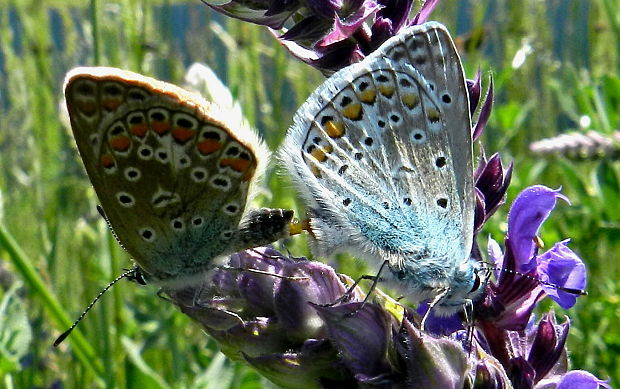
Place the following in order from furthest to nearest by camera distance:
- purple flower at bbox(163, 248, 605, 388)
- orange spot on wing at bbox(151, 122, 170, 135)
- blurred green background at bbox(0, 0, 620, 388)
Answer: blurred green background at bbox(0, 0, 620, 388) → orange spot on wing at bbox(151, 122, 170, 135) → purple flower at bbox(163, 248, 605, 388)

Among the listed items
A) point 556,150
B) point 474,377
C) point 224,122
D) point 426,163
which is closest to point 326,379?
point 474,377

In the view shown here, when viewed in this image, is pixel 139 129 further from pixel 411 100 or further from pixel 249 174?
pixel 411 100

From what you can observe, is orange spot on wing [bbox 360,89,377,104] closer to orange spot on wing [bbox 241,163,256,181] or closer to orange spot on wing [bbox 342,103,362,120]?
orange spot on wing [bbox 342,103,362,120]

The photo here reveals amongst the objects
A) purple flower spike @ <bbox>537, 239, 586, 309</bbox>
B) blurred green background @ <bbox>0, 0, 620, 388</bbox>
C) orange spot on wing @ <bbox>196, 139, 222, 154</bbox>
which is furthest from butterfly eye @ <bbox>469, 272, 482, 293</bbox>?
blurred green background @ <bbox>0, 0, 620, 388</bbox>

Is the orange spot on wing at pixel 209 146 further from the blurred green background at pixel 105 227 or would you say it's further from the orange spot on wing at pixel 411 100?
the blurred green background at pixel 105 227

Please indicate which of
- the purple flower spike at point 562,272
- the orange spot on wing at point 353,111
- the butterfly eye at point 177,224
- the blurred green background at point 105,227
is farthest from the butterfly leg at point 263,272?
the blurred green background at point 105,227

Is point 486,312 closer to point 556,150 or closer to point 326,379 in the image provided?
point 326,379

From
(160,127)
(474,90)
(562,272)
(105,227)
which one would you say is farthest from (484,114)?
(105,227)
